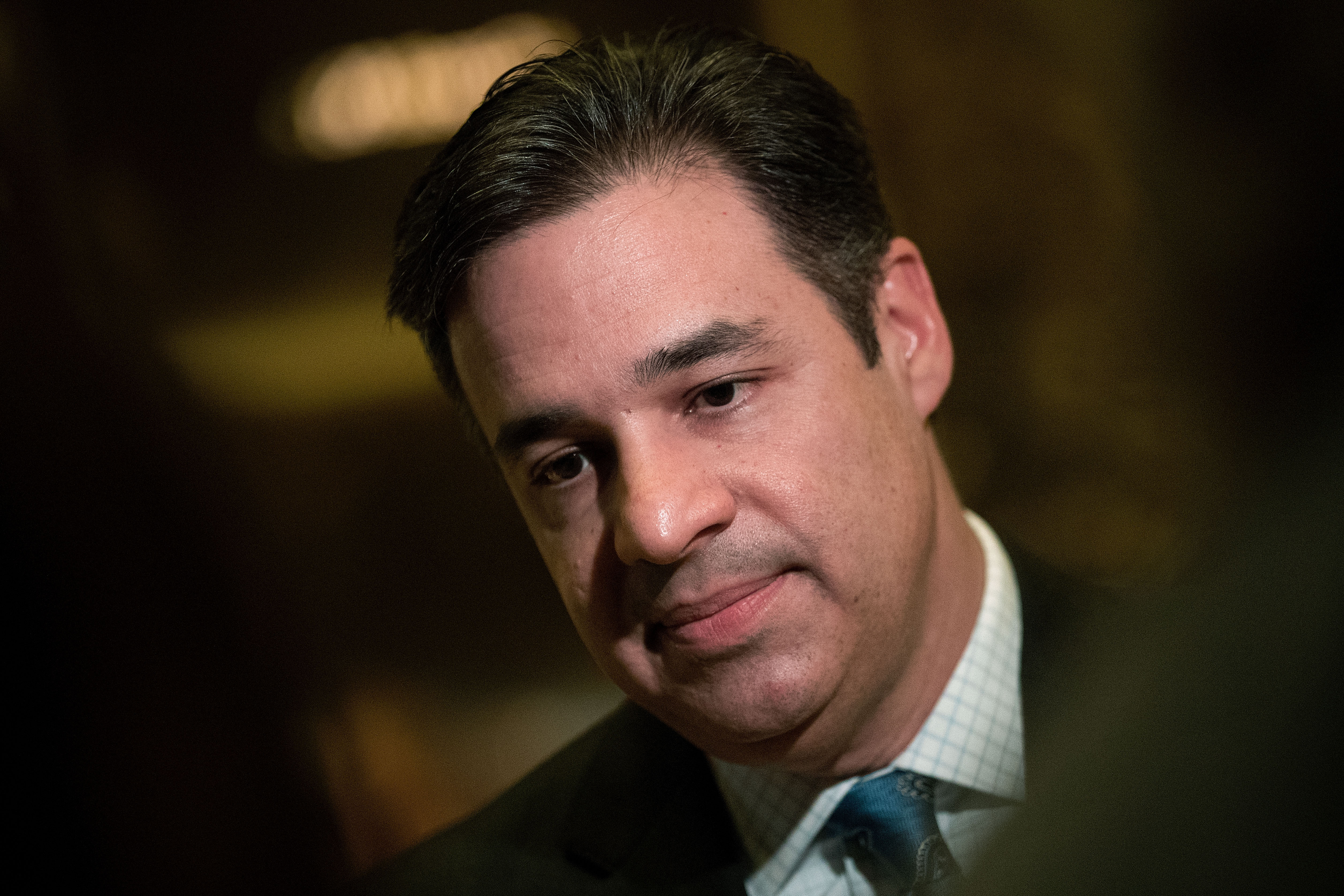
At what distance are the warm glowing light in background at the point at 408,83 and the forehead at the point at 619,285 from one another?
697 millimetres

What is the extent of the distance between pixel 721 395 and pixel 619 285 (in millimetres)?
141

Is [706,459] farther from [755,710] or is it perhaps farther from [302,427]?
[302,427]

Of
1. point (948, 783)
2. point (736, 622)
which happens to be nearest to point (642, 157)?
point (736, 622)

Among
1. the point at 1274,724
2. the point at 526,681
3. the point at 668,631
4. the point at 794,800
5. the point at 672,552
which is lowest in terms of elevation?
the point at 526,681

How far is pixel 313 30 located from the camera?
1.51 metres

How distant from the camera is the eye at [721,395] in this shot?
0.92 meters

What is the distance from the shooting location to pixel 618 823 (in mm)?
1204

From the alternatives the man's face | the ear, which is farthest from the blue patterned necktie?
the ear

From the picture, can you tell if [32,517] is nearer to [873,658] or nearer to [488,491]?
[488,491]

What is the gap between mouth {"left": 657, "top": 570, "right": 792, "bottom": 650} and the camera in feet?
2.94

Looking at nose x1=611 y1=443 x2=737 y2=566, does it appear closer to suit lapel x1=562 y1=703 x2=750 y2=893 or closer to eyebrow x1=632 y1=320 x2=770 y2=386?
eyebrow x1=632 y1=320 x2=770 y2=386

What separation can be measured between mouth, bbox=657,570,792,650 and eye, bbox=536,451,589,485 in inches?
7.0

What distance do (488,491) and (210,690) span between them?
0.53m

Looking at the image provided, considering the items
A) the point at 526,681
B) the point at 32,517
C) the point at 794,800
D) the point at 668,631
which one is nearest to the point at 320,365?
the point at 32,517
